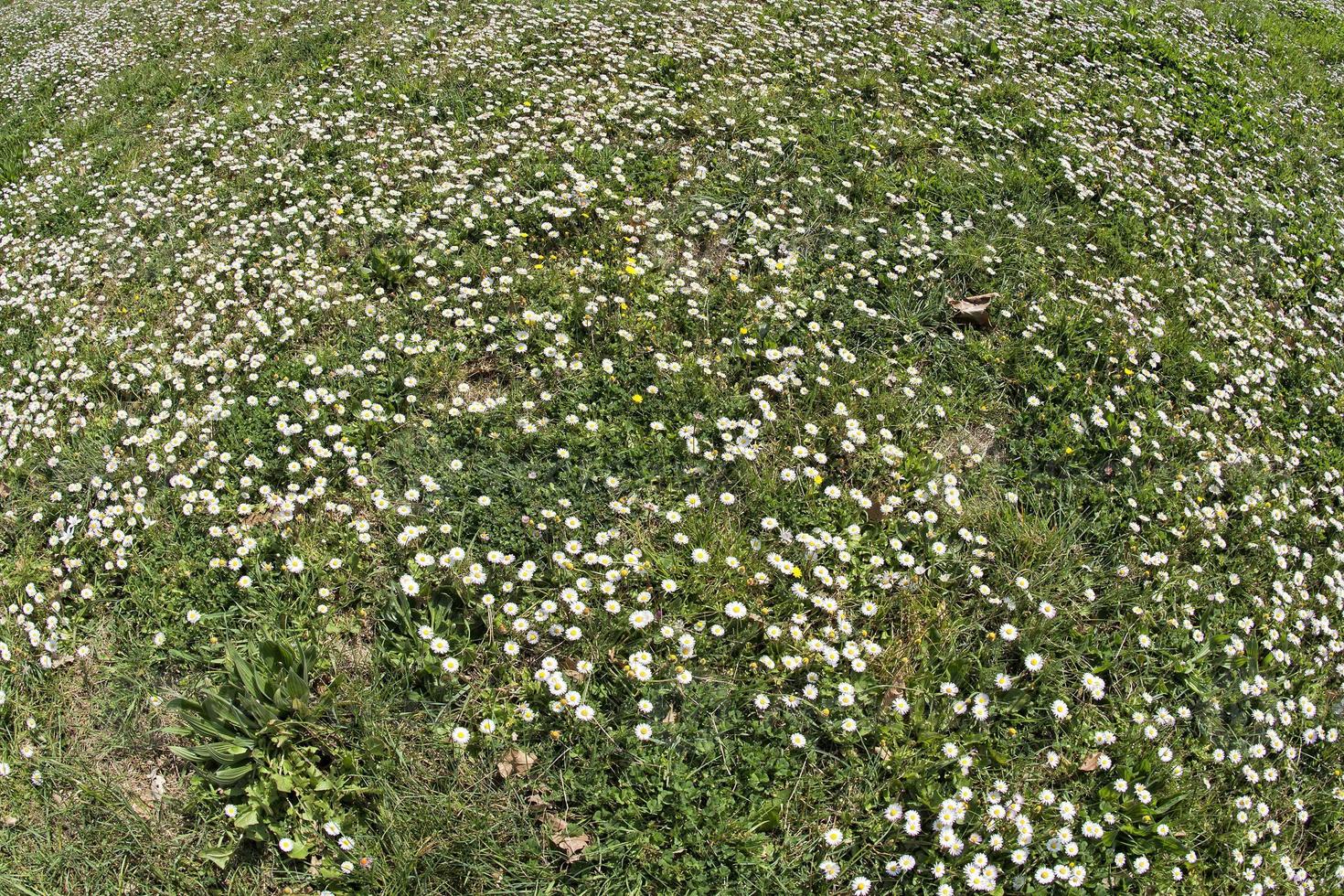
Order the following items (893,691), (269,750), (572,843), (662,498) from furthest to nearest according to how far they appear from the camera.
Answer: (662,498)
(893,691)
(269,750)
(572,843)

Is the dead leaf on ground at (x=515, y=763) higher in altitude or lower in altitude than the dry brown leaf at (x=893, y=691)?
lower

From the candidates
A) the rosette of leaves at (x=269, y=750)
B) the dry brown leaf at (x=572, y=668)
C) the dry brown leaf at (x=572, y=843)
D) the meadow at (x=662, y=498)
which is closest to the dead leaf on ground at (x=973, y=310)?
the meadow at (x=662, y=498)

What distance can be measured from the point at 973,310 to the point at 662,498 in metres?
2.76

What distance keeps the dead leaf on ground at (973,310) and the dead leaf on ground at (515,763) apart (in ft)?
13.3

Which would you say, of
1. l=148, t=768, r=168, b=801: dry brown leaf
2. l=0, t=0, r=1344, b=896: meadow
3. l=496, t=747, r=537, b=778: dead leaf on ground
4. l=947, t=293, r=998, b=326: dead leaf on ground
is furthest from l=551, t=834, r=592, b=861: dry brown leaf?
l=947, t=293, r=998, b=326: dead leaf on ground

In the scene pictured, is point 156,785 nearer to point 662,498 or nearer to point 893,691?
point 662,498

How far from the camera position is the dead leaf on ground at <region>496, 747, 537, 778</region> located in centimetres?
334

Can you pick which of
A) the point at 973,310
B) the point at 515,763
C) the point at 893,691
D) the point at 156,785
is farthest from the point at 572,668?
the point at 973,310

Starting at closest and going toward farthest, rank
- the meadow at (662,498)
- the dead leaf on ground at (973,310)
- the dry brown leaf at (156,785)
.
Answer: the meadow at (662,498)
the dry brown leaf at (156,785)
the dead leaf on ground at (973,310)

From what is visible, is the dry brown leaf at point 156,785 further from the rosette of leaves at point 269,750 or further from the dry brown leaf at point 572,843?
the dry brown leaf at point 572,843

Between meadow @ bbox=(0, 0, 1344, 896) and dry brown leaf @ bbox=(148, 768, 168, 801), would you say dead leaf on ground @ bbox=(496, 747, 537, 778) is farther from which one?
dry brown leaf @ bbox=(148, 768, 168, 801)

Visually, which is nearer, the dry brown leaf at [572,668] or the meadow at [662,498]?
the meadow at [662,498]

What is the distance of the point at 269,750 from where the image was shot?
10.9 ft

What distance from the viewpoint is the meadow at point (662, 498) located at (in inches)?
129
